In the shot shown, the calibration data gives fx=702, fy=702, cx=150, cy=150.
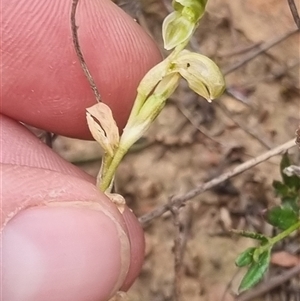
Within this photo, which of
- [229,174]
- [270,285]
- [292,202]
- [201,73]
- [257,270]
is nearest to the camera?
[201,73]

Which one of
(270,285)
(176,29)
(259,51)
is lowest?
(270,285)

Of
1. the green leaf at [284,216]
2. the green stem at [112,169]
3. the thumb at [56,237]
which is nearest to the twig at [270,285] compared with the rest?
the green leaf at [284,216]

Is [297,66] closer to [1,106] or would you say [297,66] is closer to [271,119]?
[271,119]

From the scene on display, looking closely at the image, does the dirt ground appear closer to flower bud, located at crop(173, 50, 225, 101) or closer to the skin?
the skin

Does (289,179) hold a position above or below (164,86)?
below

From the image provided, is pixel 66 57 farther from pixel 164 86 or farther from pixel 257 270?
pixel 257 270

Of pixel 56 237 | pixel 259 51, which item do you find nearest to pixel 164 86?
pixel 56 237


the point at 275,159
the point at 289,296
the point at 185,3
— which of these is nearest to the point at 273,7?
the point at 275,159

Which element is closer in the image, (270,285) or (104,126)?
(104,126)
